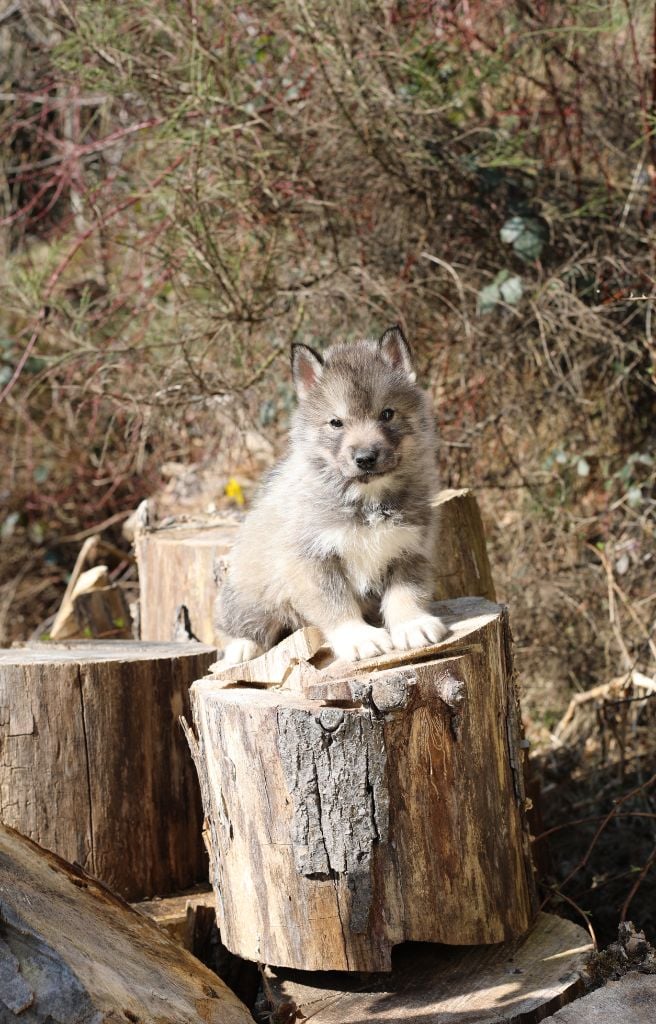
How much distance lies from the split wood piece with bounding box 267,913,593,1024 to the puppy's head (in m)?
1.62

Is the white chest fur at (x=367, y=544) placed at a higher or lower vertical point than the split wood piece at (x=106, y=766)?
higher

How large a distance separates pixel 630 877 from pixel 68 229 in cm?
637

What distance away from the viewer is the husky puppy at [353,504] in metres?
3.84

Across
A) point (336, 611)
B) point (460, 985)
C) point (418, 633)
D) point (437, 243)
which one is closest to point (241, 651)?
point (336, 611)

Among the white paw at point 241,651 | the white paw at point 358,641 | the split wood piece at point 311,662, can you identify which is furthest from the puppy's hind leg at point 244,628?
the white paw at point 358,641

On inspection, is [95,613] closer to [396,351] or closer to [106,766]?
[106,766]

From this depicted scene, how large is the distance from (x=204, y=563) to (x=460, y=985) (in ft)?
8.23

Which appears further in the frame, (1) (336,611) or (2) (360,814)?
(1) (336,611)

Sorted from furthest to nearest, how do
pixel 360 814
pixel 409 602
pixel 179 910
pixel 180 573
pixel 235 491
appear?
pixel 235 491, pixel 180 573, pixel 179 910, pixel 409 602, pixel 360 814

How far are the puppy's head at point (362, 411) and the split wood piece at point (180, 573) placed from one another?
1.19 m

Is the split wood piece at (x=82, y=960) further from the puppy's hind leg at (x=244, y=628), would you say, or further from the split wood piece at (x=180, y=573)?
the split wood piece at (x=180, y=573)

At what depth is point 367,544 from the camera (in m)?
3.89

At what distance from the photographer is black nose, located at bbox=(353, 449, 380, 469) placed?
12.3ft

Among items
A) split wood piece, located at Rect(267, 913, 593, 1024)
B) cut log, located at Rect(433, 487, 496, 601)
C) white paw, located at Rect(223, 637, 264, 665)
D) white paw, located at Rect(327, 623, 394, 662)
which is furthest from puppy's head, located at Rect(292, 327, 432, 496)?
split wood piece, located at Rect(267, 913, 593, 1024)
